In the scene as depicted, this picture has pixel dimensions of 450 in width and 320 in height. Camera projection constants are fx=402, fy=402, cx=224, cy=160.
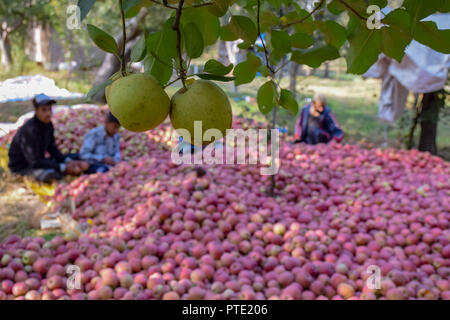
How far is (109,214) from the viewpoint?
286cm

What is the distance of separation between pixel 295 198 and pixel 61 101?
17.9 feet

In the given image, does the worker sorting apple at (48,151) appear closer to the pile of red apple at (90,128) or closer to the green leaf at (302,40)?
the pile of red apple at (90,128)

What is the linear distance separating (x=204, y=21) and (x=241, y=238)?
1.85 m

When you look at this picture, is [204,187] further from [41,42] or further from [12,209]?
[41,42]

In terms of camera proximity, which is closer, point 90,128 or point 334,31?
point 334,31

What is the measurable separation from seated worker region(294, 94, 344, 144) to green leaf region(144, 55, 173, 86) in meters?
5.04

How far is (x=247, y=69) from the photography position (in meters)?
0.78

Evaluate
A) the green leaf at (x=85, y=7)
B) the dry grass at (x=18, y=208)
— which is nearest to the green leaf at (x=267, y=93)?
the green leaf at (x=85, y=7)

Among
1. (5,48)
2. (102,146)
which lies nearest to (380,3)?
(102,146)

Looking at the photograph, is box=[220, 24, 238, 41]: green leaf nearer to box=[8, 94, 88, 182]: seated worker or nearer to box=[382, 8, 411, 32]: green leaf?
box=[382, 8, 411, 32]: green leaf

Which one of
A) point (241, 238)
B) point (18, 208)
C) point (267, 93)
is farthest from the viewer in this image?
point (18, 208)

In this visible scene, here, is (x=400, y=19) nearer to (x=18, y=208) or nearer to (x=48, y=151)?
(x=18, y=208)

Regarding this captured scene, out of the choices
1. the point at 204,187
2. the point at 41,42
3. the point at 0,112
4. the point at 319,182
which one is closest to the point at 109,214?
the point at 204,187

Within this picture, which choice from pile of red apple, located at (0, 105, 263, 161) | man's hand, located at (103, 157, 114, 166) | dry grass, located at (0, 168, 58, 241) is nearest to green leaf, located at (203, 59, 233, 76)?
dry grass, located at (0, 168, 58, 241)
